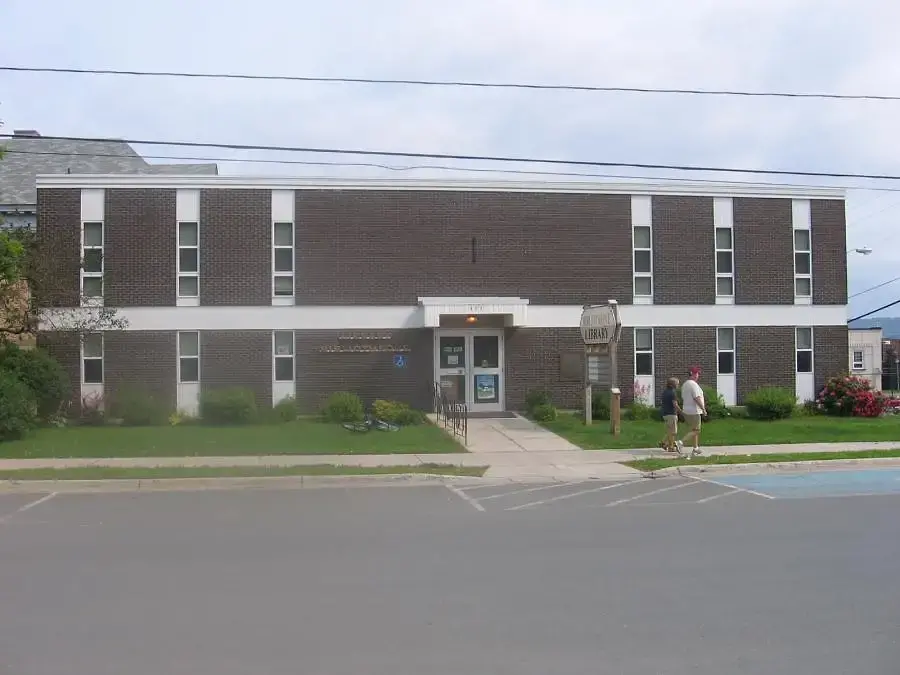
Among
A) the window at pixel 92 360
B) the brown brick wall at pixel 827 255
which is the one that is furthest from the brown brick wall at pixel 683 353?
the window at pixel 92 360

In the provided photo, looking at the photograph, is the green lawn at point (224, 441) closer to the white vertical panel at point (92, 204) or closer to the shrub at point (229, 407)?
the shrub at point (229, 407)

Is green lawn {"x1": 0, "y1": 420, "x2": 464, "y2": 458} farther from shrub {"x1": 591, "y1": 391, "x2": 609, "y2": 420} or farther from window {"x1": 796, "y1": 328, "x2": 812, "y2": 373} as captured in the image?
window {"x1": 796, "y1": 328, "x2": 812, "y2": 373}

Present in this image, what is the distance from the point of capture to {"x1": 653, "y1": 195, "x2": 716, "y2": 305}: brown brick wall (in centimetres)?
2502

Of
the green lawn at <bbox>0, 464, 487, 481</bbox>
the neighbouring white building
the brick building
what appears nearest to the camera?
the green lawn at <bbox>0, 464, 487, 481</bbox>

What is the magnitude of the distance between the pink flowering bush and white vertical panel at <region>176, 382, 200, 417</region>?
1752cm

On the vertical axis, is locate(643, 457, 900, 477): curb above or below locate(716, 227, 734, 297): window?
below

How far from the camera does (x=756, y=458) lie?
1622 centimetres

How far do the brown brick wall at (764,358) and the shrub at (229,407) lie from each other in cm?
1387

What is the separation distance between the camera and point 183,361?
23328 mm

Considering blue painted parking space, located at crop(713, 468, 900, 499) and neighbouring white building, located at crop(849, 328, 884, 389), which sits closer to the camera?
blue painted parking space, located at crop(713, 468, 900, 499)

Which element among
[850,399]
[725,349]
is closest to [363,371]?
[725,349]

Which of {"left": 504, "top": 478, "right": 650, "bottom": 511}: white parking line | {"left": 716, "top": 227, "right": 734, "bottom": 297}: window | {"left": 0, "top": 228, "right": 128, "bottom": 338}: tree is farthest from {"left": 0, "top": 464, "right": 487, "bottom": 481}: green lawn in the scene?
{"left": 716, "top": 227, "right": 734, "bottom": 297}: window

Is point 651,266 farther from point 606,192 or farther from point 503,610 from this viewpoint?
point 503,610

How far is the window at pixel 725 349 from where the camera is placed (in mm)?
25375
